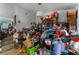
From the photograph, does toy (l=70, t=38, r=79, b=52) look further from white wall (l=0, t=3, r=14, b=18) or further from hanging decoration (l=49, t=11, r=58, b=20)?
white wall (l=0, t=3, r=14, b=18)

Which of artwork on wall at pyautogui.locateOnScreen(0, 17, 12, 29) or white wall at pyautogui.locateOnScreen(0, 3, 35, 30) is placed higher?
white wall at pyautogui.locateOnScreen(0, 3, 35, 30)

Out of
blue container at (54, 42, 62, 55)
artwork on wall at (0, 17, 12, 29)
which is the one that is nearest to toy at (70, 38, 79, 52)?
blue container at (54, 42, 62, 55)

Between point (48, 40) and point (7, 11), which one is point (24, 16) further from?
point (48, 40)

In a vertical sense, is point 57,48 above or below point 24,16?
below

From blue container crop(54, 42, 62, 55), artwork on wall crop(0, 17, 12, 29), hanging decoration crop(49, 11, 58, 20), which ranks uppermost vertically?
hanging decoration crop(49, 11, 58, 20)

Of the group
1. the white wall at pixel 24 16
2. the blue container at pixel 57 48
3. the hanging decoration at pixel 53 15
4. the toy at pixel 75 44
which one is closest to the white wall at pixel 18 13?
the white wall at pixel 24 16

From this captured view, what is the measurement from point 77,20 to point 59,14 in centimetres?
19

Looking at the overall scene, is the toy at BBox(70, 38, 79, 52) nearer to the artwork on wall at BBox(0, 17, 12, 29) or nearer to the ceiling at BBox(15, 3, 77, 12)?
the ceiling at BBox(15, 3, 77, 12)

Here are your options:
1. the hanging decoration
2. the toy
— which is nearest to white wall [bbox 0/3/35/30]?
the hanging decoration

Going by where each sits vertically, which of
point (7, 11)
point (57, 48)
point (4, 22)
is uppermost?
point (7, 11)

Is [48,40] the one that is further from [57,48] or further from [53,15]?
[53,15]

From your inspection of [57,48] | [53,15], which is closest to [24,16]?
[53,15]

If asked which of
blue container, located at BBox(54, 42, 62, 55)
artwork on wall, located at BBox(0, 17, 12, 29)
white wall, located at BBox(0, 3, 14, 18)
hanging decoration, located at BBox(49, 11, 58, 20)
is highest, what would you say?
white wall, located at BBox(0, 3, 14, 18)
